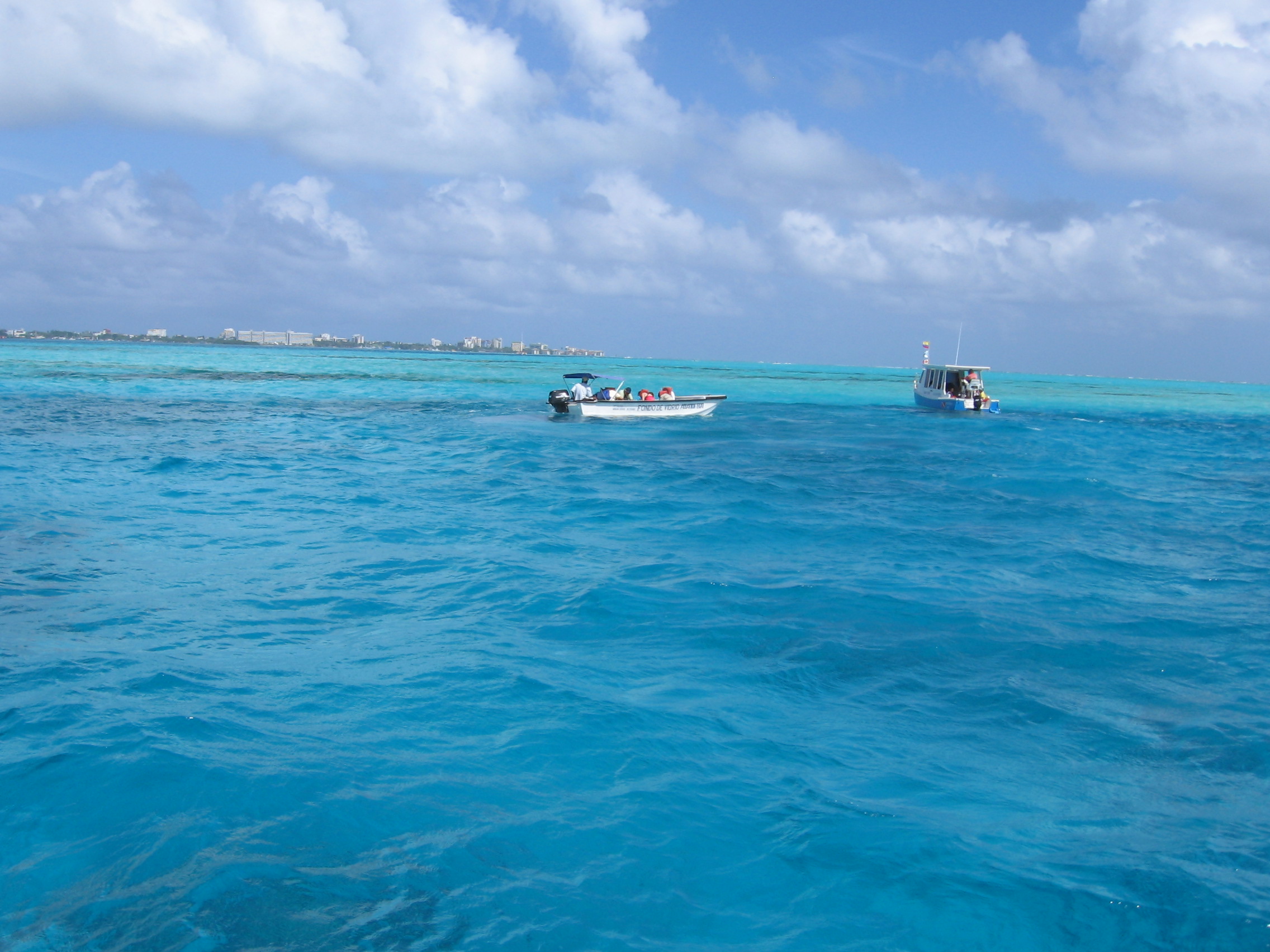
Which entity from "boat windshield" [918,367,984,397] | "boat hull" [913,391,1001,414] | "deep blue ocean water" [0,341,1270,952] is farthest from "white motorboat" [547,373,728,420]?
"deep blue ocean water" [0,341,1270,952]

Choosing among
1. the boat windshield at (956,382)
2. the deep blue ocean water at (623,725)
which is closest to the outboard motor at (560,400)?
the deep blue ocean water at (623,725)

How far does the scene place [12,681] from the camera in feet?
25.5

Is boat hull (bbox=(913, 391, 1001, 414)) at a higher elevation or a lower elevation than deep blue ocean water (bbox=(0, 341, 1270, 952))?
higher

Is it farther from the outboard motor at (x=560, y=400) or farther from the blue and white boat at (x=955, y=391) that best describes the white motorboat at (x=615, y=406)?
the blue and white boat at (x=955, y=391)

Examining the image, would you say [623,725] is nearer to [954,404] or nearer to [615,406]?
[615,406]

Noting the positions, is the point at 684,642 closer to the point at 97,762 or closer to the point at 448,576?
the point at 448,576

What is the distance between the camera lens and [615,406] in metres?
39.1

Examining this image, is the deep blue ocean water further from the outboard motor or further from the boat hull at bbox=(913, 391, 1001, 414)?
the boat hull at bbox=(913, 391, 1001, 414)

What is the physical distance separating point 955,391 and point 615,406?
2334 centimetres

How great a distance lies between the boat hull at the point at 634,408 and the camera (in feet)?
128

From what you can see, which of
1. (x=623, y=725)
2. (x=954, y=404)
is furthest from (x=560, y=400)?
(x=623, y=725)

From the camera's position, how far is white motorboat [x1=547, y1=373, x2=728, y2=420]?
3912cm

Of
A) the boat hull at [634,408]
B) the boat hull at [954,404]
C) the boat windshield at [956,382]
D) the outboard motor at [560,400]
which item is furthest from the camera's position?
the boat windshield at [956,382]

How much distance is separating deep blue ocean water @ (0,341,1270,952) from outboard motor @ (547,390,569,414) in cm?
2128
